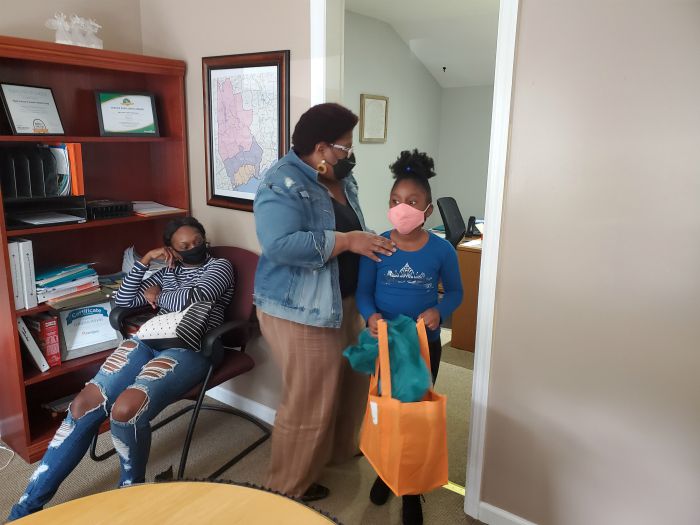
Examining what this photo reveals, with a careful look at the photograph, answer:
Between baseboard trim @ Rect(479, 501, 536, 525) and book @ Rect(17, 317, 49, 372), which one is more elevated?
book @ Rect(17, 317, 49, 372)

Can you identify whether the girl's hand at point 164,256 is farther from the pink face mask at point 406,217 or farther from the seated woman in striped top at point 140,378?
the pink face mask at point 406,217

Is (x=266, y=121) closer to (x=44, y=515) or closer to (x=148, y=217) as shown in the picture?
(x=148, y=217)

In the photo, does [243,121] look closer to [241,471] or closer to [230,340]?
[230,340]

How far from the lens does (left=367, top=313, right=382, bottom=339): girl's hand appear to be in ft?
5.79

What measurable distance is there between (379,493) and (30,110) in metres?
2.14

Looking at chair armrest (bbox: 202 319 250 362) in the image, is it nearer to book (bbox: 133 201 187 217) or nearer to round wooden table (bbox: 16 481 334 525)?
book (bbox: 133 201 187 217)

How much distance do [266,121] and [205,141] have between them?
16.9 inches

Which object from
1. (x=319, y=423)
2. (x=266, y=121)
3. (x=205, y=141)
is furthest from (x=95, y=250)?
(x=319, y=423)

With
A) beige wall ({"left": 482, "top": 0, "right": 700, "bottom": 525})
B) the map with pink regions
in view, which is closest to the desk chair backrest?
the map with pink regions

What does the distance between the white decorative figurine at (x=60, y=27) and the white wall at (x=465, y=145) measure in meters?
3.79

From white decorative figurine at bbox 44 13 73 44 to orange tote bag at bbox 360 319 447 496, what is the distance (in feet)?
6.16

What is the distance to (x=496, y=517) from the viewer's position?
6.54 ft

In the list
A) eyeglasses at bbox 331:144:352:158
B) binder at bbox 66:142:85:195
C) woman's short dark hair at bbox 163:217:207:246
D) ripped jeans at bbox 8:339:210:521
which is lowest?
ripped jeans at bbox 8:339:210:521

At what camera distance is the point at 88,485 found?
7.18ft
